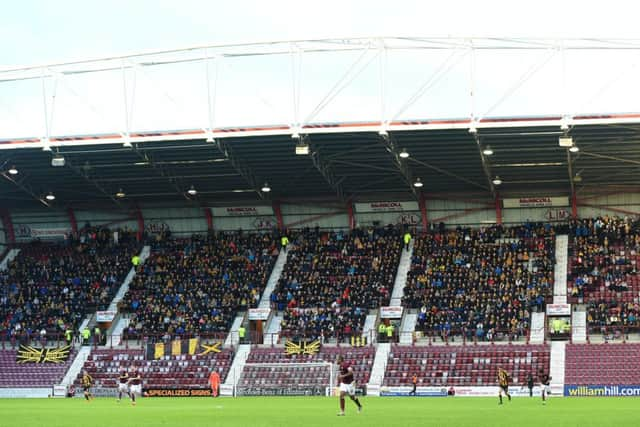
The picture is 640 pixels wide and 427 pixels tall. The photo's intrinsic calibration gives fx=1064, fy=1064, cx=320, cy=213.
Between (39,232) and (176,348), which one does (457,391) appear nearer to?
(176,348)

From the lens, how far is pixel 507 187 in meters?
67.2

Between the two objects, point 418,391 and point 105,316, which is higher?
point 105,316

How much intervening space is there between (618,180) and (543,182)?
14.8 feet

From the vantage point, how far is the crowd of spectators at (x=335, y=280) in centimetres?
6375

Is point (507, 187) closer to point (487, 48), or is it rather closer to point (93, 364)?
point (487, 48)

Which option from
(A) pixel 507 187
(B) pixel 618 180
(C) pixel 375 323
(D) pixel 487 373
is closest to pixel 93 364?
(C) pixel 375 323

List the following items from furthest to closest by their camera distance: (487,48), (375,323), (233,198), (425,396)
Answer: (233,198) → (375,323) → (425,396) → (487,48)

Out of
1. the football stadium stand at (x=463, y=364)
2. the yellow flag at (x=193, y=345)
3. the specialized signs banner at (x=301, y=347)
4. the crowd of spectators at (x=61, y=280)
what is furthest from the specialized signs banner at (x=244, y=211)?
the football stadium stand at (x=463, y=364)

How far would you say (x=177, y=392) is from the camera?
58.6m

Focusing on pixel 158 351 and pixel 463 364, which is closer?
pixel 463 364

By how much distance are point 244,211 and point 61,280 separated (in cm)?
1339

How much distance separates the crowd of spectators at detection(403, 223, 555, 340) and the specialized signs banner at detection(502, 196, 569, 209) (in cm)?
140

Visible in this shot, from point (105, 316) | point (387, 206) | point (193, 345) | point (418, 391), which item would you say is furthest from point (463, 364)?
point (105, 316)

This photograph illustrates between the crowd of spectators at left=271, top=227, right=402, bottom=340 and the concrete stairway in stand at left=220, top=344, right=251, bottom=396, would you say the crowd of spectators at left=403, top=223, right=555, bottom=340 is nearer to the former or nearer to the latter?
the crowd of spectators at left=271, top=227, right=402, bottom=340
